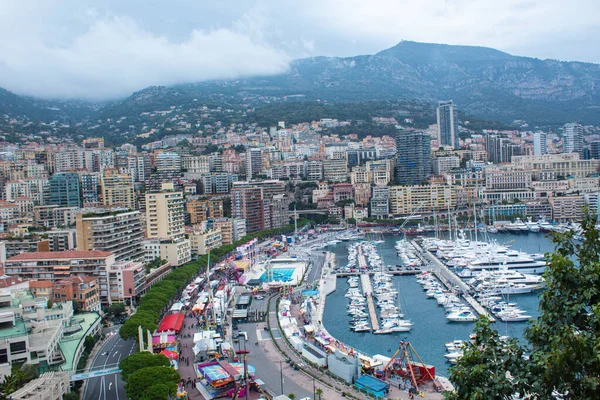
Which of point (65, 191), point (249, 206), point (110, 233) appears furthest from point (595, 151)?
point (110, 233)

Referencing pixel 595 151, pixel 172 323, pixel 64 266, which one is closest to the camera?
pixel 172 323

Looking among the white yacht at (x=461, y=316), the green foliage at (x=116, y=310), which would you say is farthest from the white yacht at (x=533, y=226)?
the green foliage at (x=116, y=310)

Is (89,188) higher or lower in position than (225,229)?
higher

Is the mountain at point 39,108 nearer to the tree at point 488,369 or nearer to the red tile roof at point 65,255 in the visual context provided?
the red tile roof at point 65,255

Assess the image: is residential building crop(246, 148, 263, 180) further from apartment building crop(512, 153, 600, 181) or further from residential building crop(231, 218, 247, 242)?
apartment building crop(512, 153, 600, 181)

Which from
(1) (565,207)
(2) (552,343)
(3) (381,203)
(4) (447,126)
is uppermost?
(4) (447,126)

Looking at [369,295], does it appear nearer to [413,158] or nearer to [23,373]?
[23,373]
